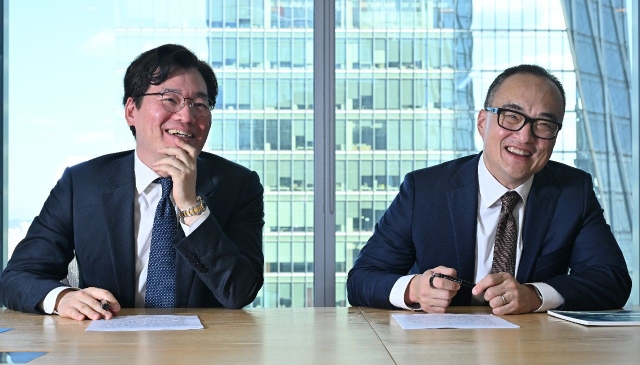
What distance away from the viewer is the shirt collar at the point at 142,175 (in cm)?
257

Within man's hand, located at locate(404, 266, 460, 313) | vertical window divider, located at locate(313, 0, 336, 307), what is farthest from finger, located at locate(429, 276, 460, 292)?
vertical window divider, located at locate(313, 0, 336, 307)

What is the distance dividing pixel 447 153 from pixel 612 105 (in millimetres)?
900

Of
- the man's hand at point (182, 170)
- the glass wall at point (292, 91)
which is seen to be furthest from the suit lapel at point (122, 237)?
the glass wall at point (292, 91)

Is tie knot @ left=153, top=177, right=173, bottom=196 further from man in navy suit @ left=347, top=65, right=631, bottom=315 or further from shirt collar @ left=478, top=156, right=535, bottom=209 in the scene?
shirt collar @ left=478, top=156, right=535, bottom=209

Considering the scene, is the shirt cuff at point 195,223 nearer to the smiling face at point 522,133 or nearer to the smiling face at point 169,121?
the smiling face at point 169,121

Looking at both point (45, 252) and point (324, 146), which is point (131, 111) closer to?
point (45, 252)

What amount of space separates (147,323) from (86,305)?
212 millimetres

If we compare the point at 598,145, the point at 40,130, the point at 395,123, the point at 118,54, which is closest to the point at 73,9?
the point at 118,54

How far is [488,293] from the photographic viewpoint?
7.18 ft

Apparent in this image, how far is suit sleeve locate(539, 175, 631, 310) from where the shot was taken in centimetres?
235

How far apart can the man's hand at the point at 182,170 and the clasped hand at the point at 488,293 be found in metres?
0.72

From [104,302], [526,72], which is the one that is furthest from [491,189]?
[104,302]

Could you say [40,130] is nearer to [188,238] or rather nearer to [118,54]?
[118,54]

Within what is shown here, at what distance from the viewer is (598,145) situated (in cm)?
414
